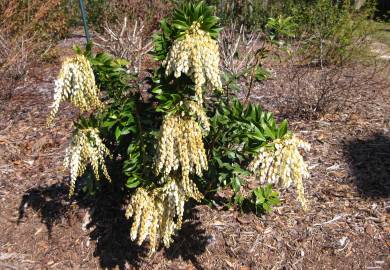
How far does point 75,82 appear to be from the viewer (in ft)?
8.24

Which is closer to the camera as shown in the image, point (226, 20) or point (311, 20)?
point (311, 20)

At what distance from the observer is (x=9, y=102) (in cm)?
632

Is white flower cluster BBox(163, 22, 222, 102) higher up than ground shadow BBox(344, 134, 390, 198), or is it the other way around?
white flower cluster BBox(163, 22, 222, 102)

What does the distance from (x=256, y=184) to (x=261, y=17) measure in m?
7.13

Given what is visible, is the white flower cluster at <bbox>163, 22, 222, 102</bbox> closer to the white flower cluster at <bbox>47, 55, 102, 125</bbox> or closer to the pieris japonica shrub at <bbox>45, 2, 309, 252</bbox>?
the pieris japonica shrub at <bbox>45, 2, 309, 252</bbox>

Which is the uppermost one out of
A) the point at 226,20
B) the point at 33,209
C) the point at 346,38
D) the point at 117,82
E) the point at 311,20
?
the point at 226,20

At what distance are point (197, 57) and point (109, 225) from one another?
2225 millimetres

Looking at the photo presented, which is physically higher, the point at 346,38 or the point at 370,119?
the point at 346,38

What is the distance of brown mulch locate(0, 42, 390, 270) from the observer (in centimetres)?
361

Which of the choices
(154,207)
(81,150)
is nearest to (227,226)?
(154,207)

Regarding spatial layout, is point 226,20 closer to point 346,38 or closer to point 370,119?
point 346,38

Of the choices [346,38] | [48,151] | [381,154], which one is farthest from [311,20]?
[48,151]

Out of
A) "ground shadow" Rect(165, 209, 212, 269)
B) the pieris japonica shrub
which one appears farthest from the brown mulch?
the pieris japonica shrub

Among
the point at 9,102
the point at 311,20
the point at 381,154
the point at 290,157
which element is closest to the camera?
the point at 290,157
